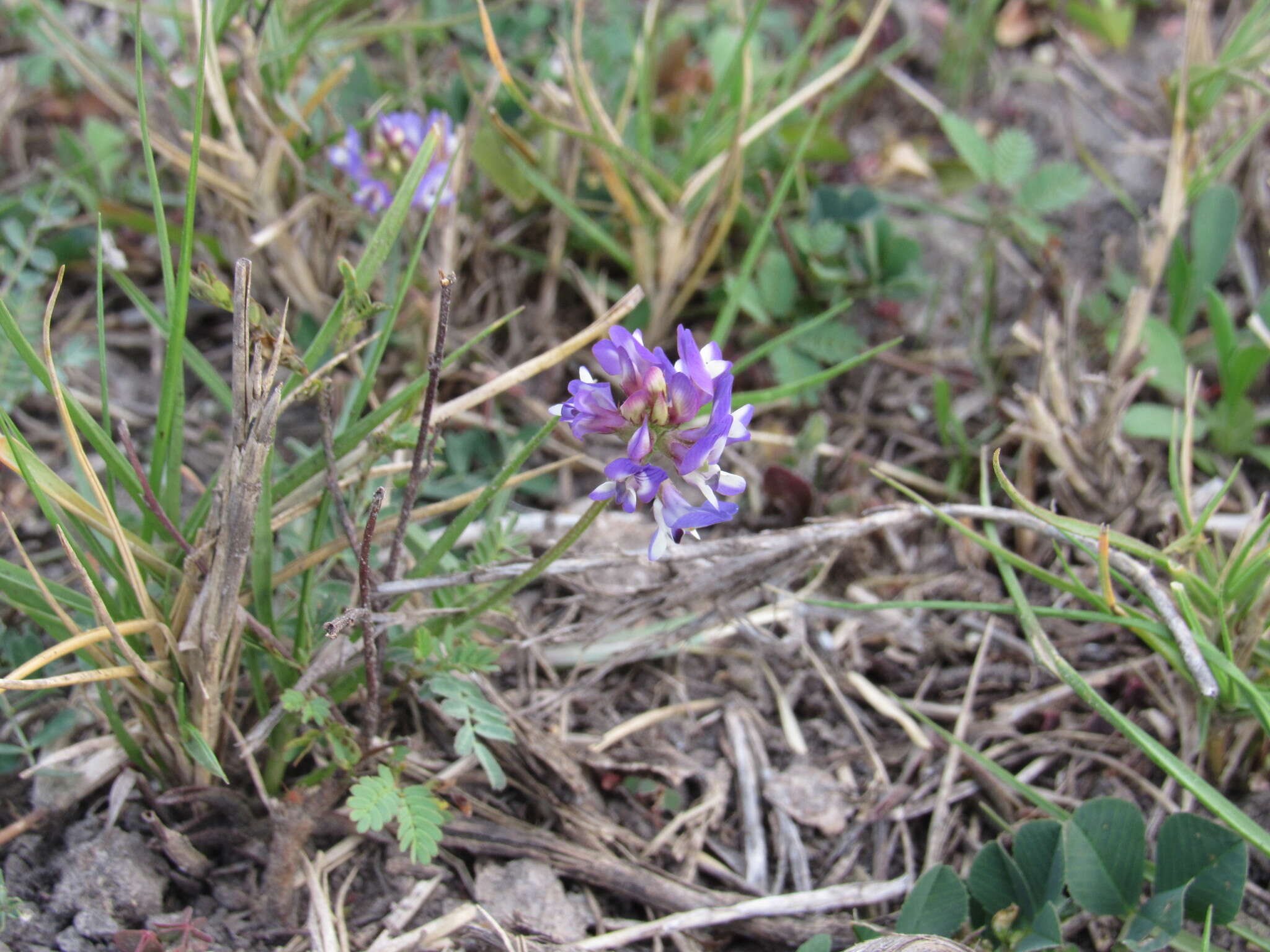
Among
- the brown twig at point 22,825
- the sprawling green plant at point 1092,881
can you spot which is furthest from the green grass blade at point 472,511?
the sprawling green plant at point 1092,881

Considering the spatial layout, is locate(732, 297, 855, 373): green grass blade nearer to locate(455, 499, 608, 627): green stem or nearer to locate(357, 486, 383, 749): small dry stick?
locate(455, 499, 608, 627): green stem

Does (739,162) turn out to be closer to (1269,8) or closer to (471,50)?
(471,50)

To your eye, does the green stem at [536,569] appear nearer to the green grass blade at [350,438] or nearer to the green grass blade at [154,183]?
the green grass blade at [350,438]

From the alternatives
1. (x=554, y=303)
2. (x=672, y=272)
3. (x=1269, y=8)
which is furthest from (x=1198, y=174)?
(x=554, y=303)

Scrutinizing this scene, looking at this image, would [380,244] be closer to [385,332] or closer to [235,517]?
[385,332]

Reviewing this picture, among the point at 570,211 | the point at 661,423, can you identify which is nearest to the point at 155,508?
the point at 661,423

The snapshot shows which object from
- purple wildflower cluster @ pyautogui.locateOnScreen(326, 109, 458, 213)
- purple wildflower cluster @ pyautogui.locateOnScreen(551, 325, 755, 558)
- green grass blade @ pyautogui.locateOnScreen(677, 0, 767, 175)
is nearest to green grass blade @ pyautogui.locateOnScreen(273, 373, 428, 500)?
purple wildflower cluster @ pyautogui.locateOnScreen(551, 325, 755, 558)
